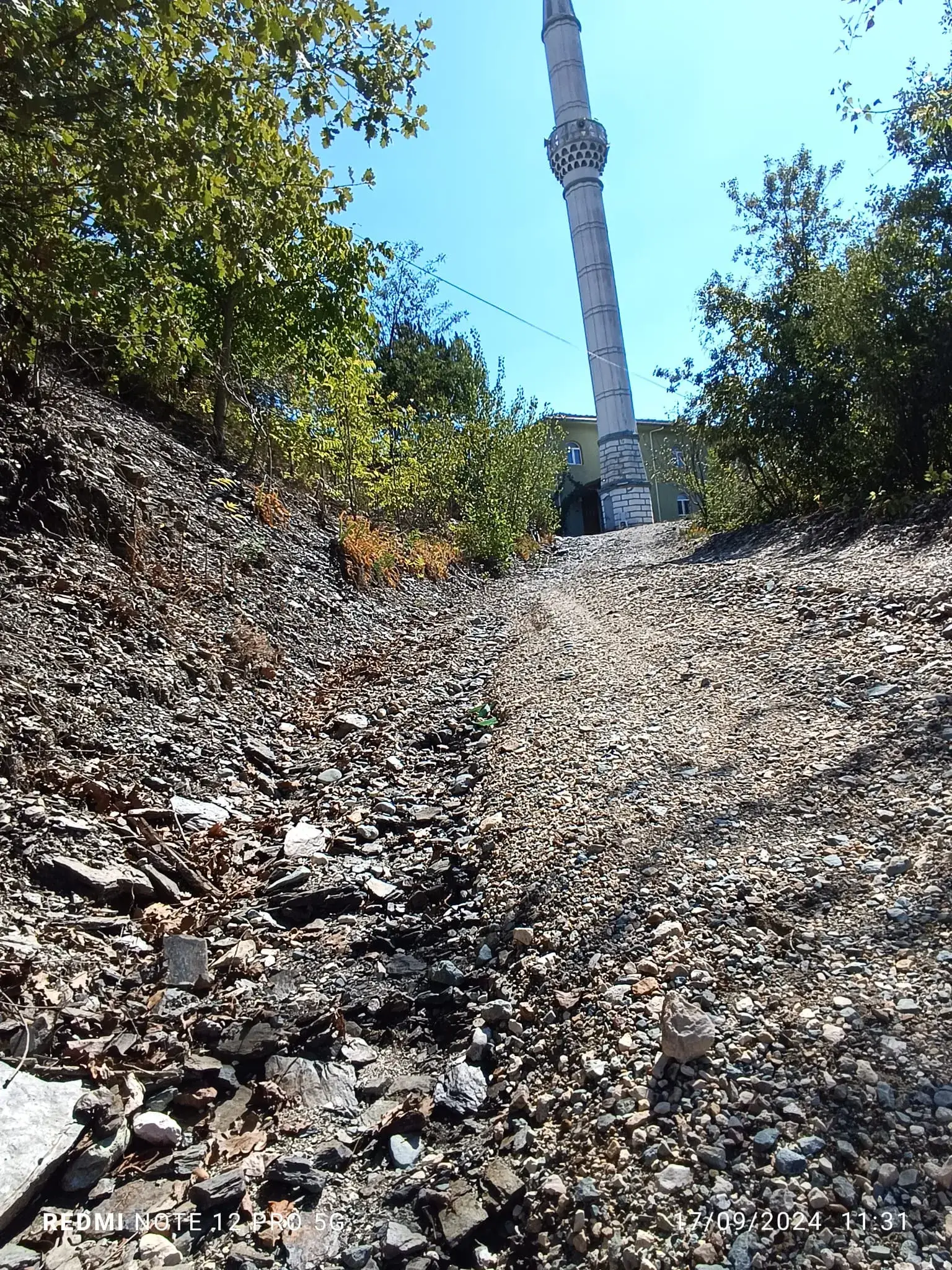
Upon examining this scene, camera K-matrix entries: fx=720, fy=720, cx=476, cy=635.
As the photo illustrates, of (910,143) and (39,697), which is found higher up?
(910,143)

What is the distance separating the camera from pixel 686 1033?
1.75 meters

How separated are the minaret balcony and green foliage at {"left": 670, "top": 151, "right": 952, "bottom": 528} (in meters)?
20.9

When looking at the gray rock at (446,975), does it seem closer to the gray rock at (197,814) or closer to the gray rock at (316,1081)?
the gray rock at (316,1081)

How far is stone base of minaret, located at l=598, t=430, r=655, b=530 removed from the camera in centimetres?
3089

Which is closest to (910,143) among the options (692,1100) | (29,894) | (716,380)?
(716,380)

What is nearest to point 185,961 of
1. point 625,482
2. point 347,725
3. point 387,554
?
point 347,725

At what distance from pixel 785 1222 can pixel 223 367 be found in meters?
8.51

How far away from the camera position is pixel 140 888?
2.88m

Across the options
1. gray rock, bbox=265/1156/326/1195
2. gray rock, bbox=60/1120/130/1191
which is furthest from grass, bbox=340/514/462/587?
gray rock, bbox=265/1156/326/1195

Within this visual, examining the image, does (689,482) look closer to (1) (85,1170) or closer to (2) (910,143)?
(2) (910,143)

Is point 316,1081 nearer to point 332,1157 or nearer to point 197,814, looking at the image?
point 332,1157

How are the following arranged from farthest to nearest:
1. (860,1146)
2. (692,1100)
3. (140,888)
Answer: (140,888) < (692,1100) < (860,1146)

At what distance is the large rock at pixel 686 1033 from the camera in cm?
173

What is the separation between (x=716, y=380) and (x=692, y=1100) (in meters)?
11.5
